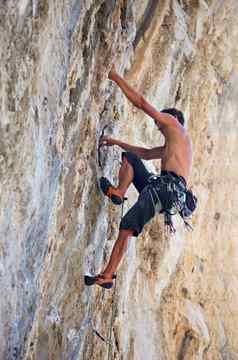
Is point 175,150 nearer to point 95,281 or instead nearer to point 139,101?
point 139,101

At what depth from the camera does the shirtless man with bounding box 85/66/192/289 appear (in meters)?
5.34

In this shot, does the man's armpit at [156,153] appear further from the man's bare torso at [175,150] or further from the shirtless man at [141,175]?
the man's bare torso at [175,150]

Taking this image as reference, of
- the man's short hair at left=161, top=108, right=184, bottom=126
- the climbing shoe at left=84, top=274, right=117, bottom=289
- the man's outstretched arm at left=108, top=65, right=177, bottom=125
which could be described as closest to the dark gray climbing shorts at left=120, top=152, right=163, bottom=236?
the climbing shoe at left=84, top=274, right=117, bottom=289

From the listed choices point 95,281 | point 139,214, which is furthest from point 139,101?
point 95,281

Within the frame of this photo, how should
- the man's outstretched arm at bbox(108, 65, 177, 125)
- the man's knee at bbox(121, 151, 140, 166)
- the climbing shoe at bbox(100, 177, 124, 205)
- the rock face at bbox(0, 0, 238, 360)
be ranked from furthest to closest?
the man's knee at bbox(121, 151, 140, 166) < the climbing shoe at bbox(100, 177, 124, 205) < the man's outstretched arm at bbox(108, 65, 177, 125) < the rock face at bbox(0, 0, 238, 360)

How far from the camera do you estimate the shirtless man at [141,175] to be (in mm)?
5336

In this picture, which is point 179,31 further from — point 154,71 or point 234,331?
point 234,331

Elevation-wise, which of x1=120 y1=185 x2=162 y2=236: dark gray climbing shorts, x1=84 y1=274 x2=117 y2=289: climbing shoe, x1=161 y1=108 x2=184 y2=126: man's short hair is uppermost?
x1=161 y1=108 x2=184 y2=126: man's short hair

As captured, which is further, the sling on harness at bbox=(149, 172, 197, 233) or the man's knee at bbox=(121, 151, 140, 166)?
the man's knee at bbox=(121, 151, 140, 166)

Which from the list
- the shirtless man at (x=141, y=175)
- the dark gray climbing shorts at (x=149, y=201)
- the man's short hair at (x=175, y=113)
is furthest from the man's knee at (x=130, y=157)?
the man's short hair at (x=175, y=113)

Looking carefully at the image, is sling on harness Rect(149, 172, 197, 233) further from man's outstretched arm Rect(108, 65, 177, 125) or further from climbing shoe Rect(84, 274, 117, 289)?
climbing shoe Rect(84, 274, 117, 289)

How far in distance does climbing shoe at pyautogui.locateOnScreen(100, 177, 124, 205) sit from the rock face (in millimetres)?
96

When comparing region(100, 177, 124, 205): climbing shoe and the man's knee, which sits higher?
the man's knee

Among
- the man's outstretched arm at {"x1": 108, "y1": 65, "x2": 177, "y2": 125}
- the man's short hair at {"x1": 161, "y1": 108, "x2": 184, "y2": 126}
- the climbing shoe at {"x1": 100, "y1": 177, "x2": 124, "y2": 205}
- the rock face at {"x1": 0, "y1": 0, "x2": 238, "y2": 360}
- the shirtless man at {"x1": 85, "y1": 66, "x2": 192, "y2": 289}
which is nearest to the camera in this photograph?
the rock face at {"x1": 0, "y1": 0, "x2": 238, "y2": 360}
